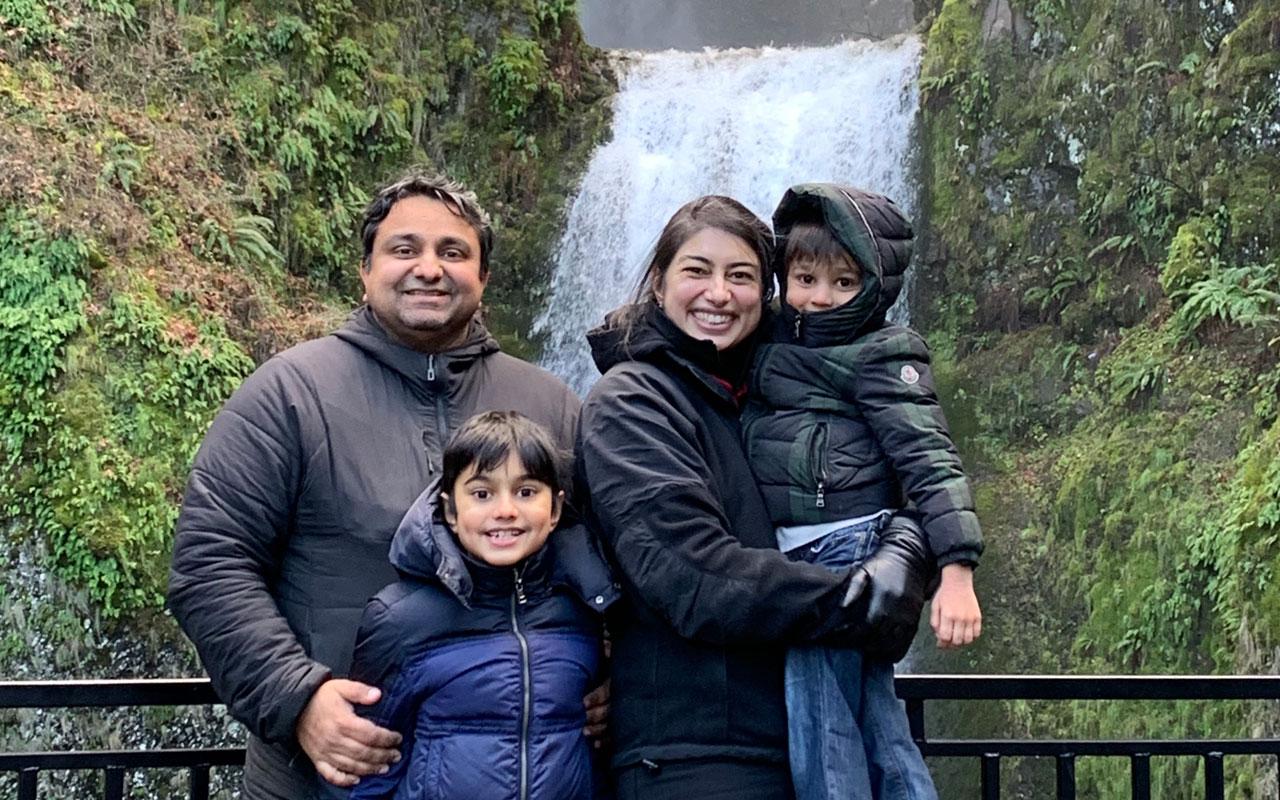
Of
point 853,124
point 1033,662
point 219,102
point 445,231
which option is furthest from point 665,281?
point 853,124

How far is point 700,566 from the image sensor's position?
2336 mm

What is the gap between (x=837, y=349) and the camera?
2.59m

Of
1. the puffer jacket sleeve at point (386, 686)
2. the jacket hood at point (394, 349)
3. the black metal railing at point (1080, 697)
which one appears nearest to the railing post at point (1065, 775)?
the black metal railing at point (1080, 697)

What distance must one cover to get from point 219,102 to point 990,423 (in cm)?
848

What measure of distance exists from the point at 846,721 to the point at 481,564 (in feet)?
2.54

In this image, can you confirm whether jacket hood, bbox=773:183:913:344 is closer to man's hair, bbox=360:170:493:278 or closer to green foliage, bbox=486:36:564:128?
man's hair, bbox=360:170:493:278

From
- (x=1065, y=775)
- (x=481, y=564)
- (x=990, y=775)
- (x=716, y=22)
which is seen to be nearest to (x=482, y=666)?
(x=481, y=564)

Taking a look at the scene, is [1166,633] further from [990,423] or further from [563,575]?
[563,575]

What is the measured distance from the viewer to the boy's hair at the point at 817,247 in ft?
8.68

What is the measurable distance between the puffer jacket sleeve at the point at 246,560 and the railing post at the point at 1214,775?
2.26m

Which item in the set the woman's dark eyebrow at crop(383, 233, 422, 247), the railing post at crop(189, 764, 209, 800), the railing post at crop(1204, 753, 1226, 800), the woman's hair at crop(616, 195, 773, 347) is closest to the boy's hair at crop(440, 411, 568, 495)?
the woman's hair at crop(616, 195, 773, 347)

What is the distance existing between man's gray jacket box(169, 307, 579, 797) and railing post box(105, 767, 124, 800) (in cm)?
39

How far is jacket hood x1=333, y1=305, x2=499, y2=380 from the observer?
2844 millimetres

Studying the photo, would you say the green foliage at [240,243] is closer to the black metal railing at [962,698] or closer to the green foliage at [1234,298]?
the green foliage at [1234,298]
